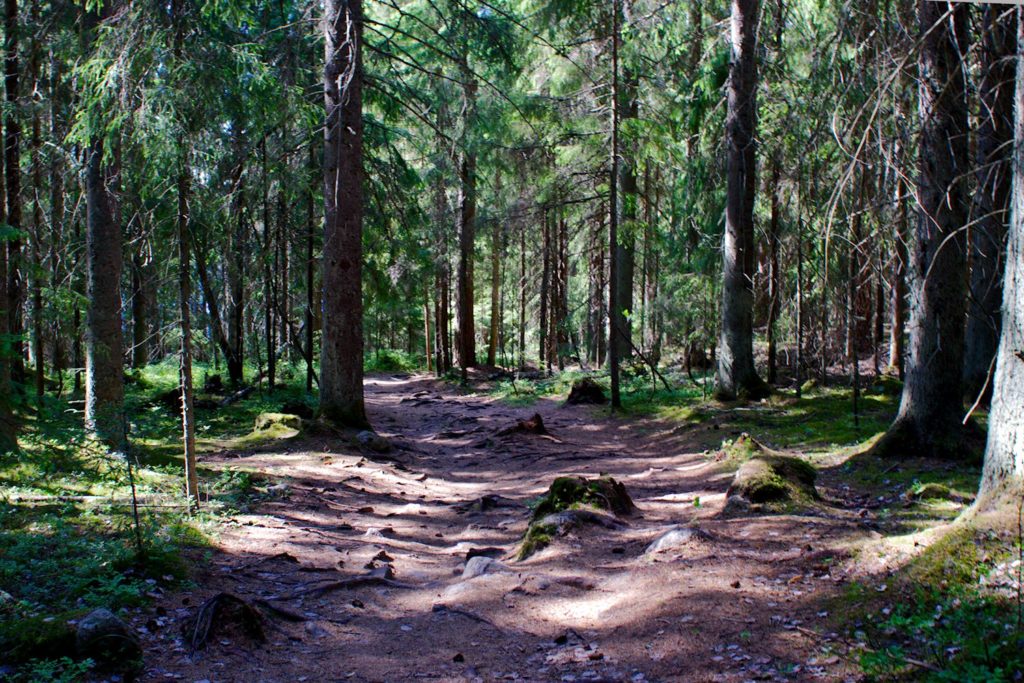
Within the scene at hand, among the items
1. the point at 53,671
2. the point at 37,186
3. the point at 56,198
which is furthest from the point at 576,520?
the point at 56,198

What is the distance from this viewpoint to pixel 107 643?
13.4 feet

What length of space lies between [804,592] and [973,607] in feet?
3.66

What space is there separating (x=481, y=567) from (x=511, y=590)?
2.05ft

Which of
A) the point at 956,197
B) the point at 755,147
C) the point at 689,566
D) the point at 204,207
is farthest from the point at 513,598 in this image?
the point at 755,147

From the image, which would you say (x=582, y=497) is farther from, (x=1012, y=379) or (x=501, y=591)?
(x=1012, y=379)

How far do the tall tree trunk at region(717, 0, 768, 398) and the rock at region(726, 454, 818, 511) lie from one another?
7747 millimetres

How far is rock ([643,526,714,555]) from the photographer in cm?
607

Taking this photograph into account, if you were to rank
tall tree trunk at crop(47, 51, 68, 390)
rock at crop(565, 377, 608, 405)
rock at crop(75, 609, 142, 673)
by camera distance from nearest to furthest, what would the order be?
rock at crop(75, 609, 142, 673) → tall tree trunk at crop(47, 51, 68, 390) → rock at crop(565, 377, 608, 405)

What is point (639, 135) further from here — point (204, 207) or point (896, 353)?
point (204, 207)

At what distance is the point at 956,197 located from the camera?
7980 mm

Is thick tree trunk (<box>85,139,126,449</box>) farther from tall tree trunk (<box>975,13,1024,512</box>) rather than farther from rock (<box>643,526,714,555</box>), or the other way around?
tall tree trunk (<box>975,13,1024,512</box>)

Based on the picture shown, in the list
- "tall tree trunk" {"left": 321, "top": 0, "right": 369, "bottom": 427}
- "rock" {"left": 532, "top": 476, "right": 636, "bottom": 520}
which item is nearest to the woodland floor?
"rock" {"left": 532, "top": 476, "right": 636, "bottom": 520}

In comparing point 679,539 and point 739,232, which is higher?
point 739,232

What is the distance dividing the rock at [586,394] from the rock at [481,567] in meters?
11.1
